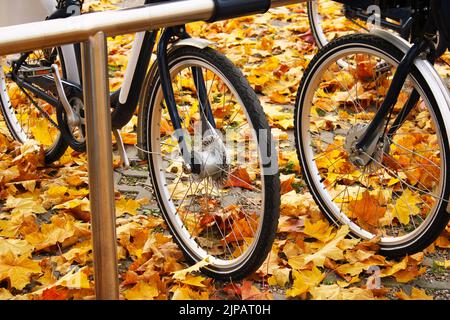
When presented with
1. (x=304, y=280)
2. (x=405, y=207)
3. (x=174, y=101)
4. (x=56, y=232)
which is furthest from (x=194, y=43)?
(x=405, y=207)

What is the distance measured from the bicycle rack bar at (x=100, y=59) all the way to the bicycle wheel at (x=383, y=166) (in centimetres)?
114

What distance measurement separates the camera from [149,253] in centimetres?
290

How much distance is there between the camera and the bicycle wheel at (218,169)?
7.90 ft

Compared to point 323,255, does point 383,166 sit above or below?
above

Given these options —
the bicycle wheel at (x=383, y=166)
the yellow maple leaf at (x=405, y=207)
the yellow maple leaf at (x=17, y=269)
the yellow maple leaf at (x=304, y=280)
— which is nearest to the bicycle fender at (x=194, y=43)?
the bicycle wheel at (x=383, y=166)

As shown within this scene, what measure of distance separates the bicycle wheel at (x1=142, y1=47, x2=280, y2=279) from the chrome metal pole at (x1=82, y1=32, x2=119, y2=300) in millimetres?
814

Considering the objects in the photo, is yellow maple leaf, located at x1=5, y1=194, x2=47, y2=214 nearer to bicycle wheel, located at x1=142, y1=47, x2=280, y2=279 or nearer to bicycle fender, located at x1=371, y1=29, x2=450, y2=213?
bicycle wheel, located at x1=142, y1=47, x2=280, y2=279

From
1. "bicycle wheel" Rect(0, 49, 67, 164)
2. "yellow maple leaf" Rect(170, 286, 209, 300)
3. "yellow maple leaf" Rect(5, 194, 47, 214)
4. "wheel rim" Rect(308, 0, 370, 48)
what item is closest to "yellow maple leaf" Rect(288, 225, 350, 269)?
"yellow maple leaf" Rect(170, 286, 209, 300)

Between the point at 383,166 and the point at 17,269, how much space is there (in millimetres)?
1529

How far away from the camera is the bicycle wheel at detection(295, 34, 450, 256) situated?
8.49 ft

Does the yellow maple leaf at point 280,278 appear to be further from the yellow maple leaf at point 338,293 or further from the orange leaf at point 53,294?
the orange leaf at point 53,294

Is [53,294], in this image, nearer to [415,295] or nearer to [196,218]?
[196,218]

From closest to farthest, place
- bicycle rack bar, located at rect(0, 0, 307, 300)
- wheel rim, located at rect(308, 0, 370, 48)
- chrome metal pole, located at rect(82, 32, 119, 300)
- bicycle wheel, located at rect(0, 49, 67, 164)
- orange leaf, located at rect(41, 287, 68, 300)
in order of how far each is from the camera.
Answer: bicycle rack bar, located at rect(0, 0, 307, 300)
chrome metal pole, located at rect(82, 32, 119, 300)
orange leaf, located at rect(41, 287, 68, 300)
bicycle wheel, located at rect(0, 49, 67, 164)
wheel rim, located at rect(308, 0, 370, 48)

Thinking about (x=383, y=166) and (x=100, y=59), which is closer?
(x=100, y=59)
